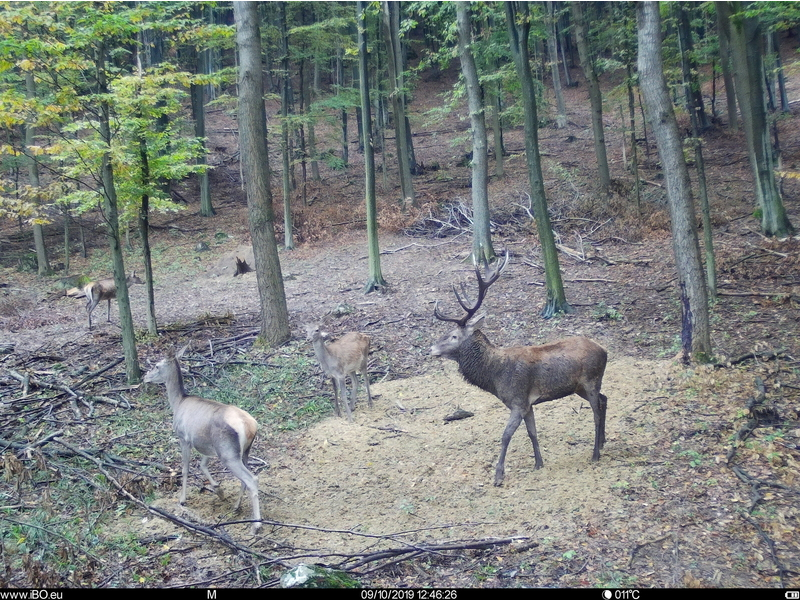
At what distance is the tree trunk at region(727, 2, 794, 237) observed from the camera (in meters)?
16.0

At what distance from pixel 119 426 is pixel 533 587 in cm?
710

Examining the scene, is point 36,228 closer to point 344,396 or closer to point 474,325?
point 344,396

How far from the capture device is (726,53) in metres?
25.2

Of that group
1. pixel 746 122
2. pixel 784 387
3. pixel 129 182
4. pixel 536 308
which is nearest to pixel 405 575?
pixel 784 387

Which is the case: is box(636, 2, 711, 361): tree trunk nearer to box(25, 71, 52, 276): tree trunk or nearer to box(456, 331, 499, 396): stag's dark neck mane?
box(456, 331, 499, 396): stag's dark neck mane

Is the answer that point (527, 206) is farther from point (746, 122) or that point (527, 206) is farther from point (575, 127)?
point (575, 127)

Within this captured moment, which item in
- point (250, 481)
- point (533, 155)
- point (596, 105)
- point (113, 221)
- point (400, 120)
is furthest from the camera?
point (400, 120)

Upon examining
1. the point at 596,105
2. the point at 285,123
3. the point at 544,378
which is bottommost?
the point at 544,378

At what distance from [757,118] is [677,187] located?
27.8 ft

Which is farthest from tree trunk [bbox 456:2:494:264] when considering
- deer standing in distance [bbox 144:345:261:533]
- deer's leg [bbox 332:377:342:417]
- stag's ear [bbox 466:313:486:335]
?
deer standing in distance [bbox 144:345:261:533]

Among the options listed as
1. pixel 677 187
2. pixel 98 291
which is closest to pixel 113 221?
pixel 98 291

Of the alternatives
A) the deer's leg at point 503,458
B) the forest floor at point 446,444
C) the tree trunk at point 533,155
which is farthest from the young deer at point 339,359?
the tree trunk at point 533,155

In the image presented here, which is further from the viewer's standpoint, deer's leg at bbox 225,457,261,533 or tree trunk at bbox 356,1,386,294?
tree trunk at bbox 356,1,386,294

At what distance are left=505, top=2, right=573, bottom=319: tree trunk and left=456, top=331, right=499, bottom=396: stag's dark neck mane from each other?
5643 millimetres
